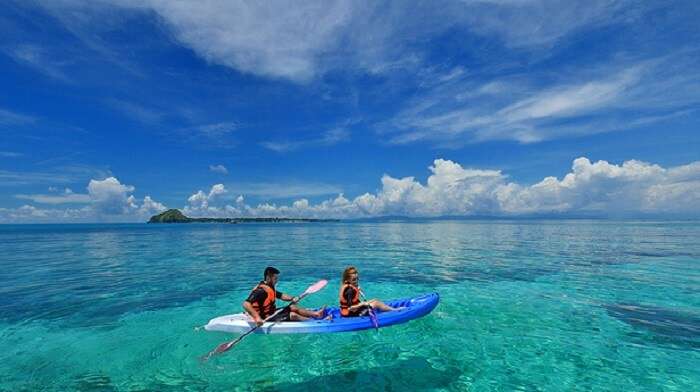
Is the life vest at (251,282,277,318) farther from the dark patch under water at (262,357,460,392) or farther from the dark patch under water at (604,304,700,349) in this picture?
the dark patch under water at (604,304,700,349)

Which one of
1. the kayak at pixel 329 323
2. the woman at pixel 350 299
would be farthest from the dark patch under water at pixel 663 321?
the woman at pixel 350 299

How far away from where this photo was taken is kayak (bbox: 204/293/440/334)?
10383 millimetres

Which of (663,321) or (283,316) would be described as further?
(663,321)

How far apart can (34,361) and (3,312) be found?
8117 mm

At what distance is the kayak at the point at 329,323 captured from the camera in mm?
10383

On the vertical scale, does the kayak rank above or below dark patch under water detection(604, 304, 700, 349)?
above

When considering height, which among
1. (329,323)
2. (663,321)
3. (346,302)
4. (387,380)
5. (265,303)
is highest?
(265,303)

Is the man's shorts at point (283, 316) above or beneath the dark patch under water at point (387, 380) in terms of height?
above

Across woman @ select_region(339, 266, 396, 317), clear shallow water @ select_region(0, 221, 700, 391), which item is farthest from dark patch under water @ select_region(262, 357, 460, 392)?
woman @ select_region(339, 266, 396, 317)

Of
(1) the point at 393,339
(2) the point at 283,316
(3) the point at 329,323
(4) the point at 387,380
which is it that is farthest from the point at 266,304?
(1) the point at 393,339

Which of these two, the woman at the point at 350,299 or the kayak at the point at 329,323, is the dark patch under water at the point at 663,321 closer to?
the kayak at the point at 329,323

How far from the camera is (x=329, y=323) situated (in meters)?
10.5

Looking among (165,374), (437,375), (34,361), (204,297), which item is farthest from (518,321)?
(34,361)

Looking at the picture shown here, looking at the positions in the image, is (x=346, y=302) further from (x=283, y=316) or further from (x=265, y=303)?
(x=265, y=303)
